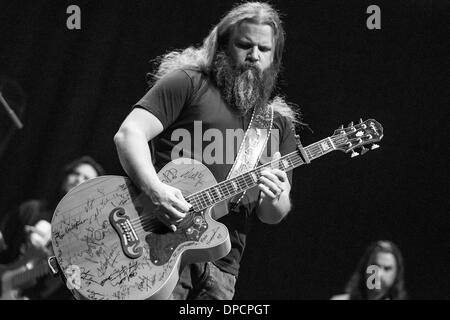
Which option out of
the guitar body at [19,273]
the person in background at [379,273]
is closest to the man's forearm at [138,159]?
the guitar body at [19,273]

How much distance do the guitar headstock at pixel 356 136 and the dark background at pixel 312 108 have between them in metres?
0.68

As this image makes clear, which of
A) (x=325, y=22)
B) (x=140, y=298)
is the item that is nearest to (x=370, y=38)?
(x=325, y=22)

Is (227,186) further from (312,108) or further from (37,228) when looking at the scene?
(37,228)

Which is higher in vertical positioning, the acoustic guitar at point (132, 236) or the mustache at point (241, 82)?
the mustache at point (241, 82)

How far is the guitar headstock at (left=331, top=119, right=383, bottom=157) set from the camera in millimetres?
3078

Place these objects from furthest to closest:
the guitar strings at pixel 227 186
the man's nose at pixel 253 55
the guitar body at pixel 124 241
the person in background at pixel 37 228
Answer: the person in background at pixel 37 228
the man's nose at pixel 253 55
the guitar strings at pixel 227 186
the guitar body at pixel 124 241

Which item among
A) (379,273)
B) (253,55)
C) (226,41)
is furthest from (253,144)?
(379,273)

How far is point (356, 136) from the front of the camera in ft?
10.2

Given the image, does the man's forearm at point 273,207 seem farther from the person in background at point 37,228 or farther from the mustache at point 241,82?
the person in background at point 37,228

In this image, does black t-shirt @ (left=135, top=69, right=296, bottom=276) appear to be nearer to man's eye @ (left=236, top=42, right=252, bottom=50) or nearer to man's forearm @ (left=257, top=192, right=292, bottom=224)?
man's forearm @ (left=257, top=192, right=292, bottom=224)

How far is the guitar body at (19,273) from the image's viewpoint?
146 inches

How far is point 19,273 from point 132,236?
140 cm

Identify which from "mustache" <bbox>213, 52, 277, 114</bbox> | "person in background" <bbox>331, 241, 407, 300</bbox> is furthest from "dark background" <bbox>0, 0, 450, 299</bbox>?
"mustache" <bbox>213, 52, 277, 114</bbox>
